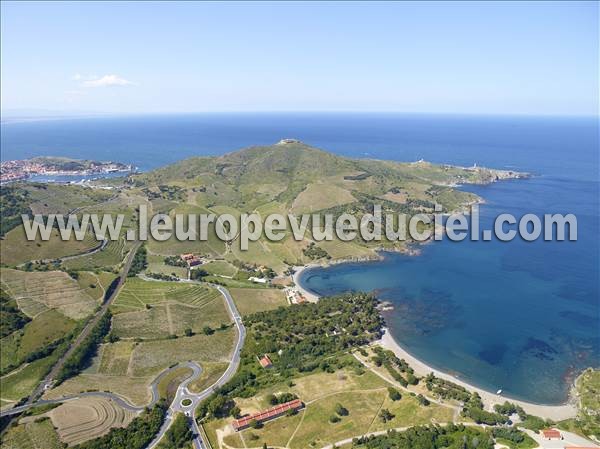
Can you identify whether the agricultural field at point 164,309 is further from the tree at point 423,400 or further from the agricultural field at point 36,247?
the tree at point 423,400

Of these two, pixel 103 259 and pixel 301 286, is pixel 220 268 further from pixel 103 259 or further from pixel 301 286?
pixel 103 259

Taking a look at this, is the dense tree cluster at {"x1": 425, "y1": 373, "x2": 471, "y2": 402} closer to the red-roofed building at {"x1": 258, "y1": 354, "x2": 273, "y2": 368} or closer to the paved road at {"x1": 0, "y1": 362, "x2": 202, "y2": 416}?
the red-roofed building at {"x1": 258, "y1": 354, "x2": 273, "y2": 368}

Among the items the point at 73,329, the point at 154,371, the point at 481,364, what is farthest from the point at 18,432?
the point at 481,364

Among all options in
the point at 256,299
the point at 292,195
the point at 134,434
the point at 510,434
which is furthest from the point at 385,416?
the point at 292,195

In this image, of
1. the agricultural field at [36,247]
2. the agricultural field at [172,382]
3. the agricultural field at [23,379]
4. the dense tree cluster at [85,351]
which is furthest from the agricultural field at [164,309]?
the agricultural field at [36,247]

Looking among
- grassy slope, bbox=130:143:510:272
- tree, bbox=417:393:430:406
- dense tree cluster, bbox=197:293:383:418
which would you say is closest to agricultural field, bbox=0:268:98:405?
dense tree cluster, bbox=197:293:383:418

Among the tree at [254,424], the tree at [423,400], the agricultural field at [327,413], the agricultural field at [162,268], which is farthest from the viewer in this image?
the agricultural field at [162,268]

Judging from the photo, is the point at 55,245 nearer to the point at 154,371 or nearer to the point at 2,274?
the point at 2,274
